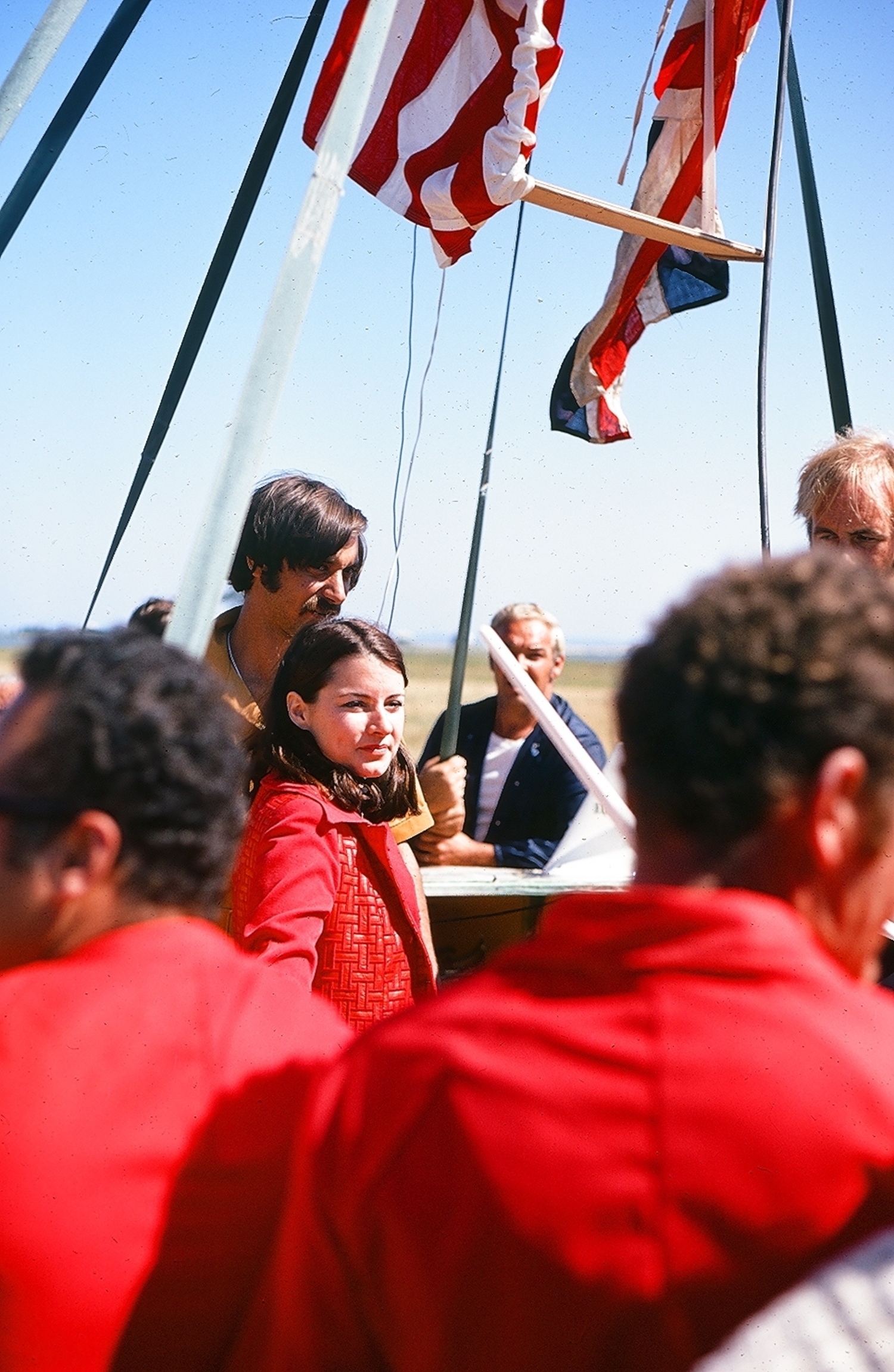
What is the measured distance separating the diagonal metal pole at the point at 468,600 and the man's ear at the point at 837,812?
3.69 meters

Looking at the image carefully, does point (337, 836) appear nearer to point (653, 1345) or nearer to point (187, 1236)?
point (187, 1236)

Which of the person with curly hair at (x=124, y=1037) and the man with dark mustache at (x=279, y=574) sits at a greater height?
the man with dark mustache at (x=279, y=574)

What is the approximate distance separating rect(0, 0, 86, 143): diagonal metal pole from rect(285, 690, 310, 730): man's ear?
4.72 feet

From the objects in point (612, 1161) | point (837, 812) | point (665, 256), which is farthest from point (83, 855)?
point (665, 256)

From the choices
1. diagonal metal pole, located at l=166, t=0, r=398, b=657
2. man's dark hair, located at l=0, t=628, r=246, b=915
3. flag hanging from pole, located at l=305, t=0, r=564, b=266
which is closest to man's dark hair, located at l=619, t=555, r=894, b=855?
man's dark hair, located at l=0, t=628, r=246, b=915

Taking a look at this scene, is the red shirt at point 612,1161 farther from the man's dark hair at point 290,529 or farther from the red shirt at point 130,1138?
the man's dark hair at point 290,529

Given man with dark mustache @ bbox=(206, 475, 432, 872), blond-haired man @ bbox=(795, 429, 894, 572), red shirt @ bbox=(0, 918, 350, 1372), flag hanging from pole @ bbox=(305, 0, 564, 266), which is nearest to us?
red shirt @ bbox=(0, 918, 350, 1372)

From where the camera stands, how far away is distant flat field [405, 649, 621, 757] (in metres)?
1.22

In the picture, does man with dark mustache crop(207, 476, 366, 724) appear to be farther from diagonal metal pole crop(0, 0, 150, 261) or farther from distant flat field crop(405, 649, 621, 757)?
diagonal metal pole crop(0, 0, 150, 261)

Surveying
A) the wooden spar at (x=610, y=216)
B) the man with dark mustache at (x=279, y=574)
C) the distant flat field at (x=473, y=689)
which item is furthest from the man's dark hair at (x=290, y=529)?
the wooden spar at (x=610, y=216)

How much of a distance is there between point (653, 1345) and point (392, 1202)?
25 centimetres

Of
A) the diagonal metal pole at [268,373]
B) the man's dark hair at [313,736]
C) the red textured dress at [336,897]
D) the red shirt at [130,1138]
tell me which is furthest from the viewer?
the man's dark hair at [313,736]

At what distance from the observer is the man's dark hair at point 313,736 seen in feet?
9.20

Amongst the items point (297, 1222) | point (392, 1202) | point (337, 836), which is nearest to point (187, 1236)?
point (297, 1222)
